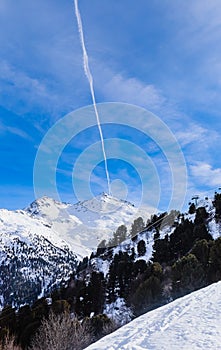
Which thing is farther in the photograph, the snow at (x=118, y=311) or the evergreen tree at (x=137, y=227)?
the evergreen tree at (x=137, y=227)

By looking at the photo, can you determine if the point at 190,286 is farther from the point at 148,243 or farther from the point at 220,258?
the point at 148,243

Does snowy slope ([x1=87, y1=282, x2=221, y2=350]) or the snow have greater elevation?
the snow

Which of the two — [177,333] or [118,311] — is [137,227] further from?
[177,333]

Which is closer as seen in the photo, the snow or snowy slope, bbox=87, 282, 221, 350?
snowy slope, bbox=87, 282, 221, 350

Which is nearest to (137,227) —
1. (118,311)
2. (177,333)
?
(118,311)

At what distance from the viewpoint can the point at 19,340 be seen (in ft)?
133

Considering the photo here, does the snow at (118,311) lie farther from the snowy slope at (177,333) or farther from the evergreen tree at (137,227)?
the evergreen tree at (137,227)

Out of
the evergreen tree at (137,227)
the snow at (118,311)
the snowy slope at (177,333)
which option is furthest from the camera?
the evergreen tree at (137,227)

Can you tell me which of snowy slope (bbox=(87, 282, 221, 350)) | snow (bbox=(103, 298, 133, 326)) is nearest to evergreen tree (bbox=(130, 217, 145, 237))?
snow (bbox=(103, 298, 133, 326))

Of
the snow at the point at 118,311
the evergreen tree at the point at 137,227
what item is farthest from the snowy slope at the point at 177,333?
the evergreen tree at the point at 137,227

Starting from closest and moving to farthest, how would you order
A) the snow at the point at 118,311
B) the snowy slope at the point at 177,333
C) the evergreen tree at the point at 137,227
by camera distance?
the snowy slope at the point at 177,333
the snow at the point at 118,311
the evergreen tree at the point at 137,227

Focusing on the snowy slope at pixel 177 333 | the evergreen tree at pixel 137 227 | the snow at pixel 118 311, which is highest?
the evergreen tree at pixel 137 227

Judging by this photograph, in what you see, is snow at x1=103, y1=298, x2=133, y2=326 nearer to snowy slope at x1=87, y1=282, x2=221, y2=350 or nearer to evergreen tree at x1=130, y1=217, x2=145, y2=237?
snowy slope at x1=87, y1=282, x2=221, y2=350

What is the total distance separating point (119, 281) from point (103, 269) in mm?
19460
